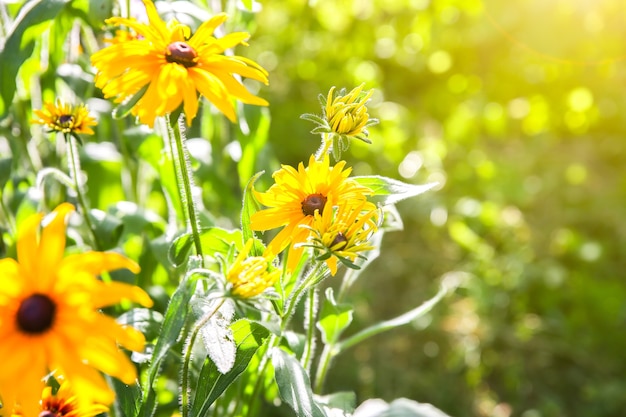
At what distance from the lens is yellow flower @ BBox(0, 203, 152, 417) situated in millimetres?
734

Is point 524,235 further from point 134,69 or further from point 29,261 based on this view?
point 29,261

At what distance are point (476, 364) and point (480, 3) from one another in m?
1.72

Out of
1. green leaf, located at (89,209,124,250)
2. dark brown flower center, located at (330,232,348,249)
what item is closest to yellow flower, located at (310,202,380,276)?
dark brown flower center, located at (330,232,348,249)

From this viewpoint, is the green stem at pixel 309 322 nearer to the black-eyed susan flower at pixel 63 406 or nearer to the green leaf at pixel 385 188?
the green leaf at pixel 385 188

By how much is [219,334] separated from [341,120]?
34 cm

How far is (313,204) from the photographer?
990 mm

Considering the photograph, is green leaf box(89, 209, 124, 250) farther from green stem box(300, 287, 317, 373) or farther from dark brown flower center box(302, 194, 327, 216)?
dark brown flower center box(302, 194, 327, 216)

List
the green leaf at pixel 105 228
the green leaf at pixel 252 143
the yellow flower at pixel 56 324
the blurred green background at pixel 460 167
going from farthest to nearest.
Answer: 1. the blurred green background at pixel 460 167
2. the green leaf at pixel 252 143
3. the green leaf at pixel 105 228
4. the yellow flower at pixel 56 324

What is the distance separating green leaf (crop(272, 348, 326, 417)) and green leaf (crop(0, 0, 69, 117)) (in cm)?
67

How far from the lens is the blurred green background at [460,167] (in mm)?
1741

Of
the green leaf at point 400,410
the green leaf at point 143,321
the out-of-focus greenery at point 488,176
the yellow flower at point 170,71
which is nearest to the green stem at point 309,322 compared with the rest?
the green leaf at point 400,410

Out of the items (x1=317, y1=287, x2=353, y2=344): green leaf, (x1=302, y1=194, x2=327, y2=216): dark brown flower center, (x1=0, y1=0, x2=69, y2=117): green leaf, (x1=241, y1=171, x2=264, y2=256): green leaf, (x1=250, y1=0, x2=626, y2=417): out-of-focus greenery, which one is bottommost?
(x1=250, y1=0, x2=626, y2=417): out-of-focus greenery

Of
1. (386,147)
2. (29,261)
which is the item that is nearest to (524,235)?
(386,147)

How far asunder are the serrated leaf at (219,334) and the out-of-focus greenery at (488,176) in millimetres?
867
